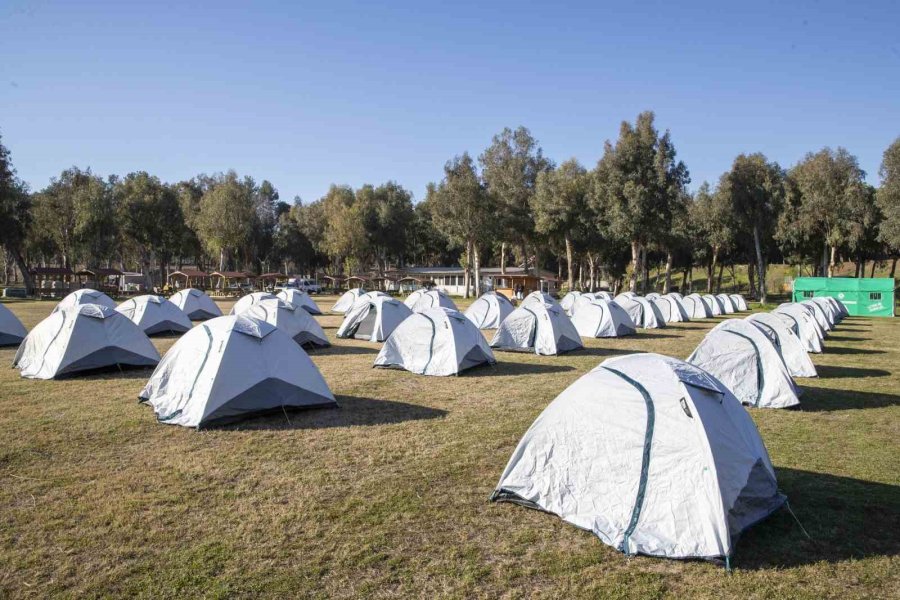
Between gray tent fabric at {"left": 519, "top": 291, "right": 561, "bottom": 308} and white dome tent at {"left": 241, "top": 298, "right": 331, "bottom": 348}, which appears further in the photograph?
gray tent fabric at {"left": 519, "top": 291, "right": 561, "bottom": 308}

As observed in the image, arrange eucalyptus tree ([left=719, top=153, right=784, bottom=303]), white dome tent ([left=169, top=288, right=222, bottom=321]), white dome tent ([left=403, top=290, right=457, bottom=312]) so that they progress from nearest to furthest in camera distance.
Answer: white dome tent ([left=169, top=288, right=222, bottom=321])
white dome tent ([left=403, top=290, right=457, bottom=312])
eucalyptus tree ([left=719, top=153, right=784, bottom=303])

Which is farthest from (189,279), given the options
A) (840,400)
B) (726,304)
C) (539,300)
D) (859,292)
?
(840,400)

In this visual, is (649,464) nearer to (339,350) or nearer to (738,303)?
(339,350)

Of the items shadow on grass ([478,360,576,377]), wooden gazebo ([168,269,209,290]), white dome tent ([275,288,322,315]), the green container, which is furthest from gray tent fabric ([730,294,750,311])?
wooden gazebo ([168,269,209,290])

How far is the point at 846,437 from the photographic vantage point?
28.7ft

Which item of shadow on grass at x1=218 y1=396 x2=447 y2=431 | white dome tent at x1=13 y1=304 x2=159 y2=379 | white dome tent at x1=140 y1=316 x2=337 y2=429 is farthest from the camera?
white dome tent at x1=13 y1=304 x2=159 y2=379

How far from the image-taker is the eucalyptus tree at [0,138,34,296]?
44.6 metres

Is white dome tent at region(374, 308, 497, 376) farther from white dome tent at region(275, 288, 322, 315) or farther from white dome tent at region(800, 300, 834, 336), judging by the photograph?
white dome tent at region(275, 288, 322, 315)

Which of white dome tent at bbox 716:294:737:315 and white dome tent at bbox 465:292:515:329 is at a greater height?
white dome tent at bbox 465:292:515:329

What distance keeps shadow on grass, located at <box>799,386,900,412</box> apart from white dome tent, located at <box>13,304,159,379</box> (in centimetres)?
1373

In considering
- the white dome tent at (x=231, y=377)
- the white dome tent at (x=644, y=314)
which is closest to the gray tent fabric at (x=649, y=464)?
the white dome tent at (x=231, y=377)

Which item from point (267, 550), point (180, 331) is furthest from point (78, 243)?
point (267, 550)

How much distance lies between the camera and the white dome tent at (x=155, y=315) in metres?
20.3

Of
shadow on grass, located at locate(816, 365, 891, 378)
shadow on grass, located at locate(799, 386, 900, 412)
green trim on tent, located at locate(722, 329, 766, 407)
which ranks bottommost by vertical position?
→ shadow on grass, located at locate(816, 365, 891, 378)
